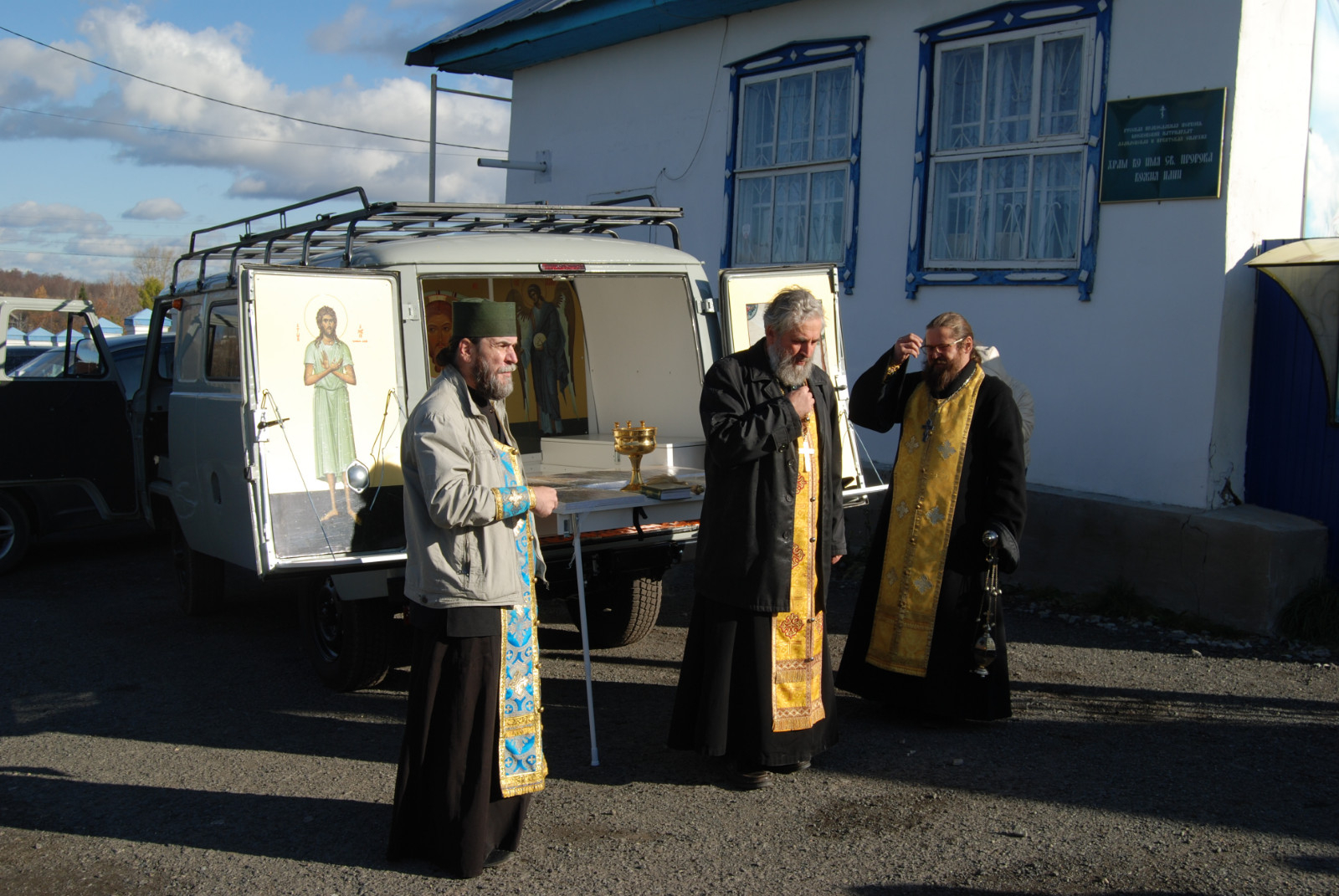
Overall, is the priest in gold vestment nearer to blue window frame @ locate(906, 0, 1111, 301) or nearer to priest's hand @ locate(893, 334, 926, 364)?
priest's hand @ locate(893, 334, 926, 364)

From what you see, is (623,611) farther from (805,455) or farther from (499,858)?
(499,858)

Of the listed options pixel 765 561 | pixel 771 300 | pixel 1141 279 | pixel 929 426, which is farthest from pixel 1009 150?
pixel 765 561

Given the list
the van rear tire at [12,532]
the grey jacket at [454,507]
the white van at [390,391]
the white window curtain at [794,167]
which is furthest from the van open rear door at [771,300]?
the van rear tire at [12,532]

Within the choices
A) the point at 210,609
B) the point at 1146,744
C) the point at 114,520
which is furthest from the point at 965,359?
the point at 114,520

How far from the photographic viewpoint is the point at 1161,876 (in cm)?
358

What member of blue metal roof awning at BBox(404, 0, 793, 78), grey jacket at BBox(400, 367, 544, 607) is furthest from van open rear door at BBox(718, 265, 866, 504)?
blue metal roof awning at BBox(404, 0, 793, 78)

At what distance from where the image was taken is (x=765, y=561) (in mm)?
4176

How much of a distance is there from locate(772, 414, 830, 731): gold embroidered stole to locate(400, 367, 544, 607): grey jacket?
1168 mm

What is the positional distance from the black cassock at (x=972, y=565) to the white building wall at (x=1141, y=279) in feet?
8.36

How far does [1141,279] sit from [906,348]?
2.90 metres

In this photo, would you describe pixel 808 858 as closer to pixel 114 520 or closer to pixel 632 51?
pixel 114 520

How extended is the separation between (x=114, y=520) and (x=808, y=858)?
6.80 meters

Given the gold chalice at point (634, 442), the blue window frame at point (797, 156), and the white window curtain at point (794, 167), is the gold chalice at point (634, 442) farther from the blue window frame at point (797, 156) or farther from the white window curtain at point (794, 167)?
the white window curtain at point (794, 167)

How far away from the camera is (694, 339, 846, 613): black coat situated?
13.5 feet
